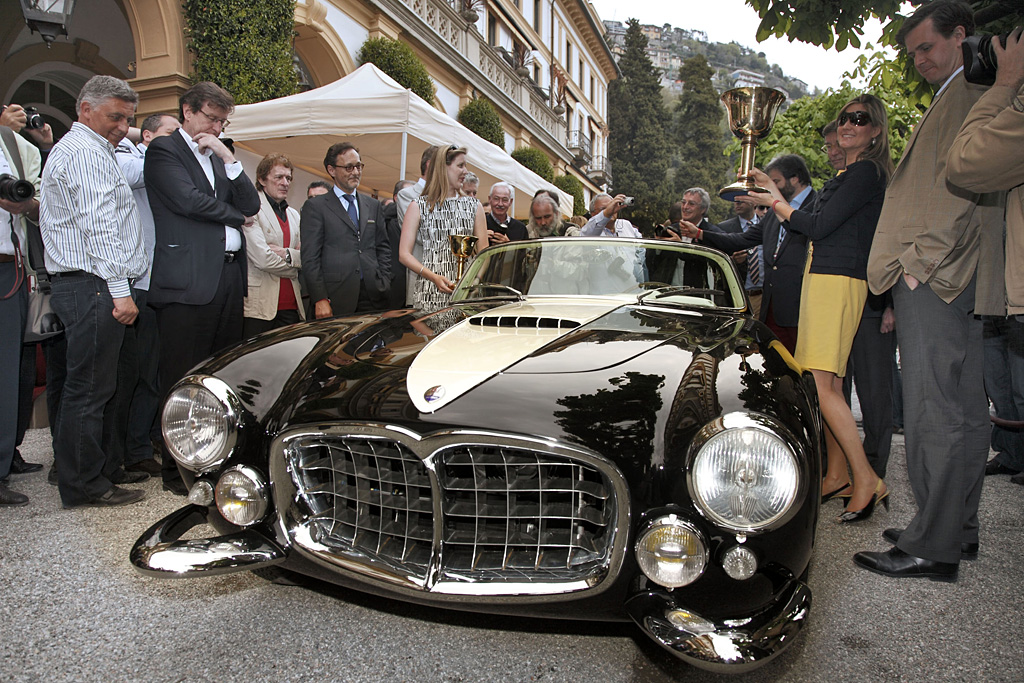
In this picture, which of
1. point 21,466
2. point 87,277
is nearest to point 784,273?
point 87,277

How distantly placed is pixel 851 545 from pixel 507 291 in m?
1.71

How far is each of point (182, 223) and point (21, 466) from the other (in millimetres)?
1594

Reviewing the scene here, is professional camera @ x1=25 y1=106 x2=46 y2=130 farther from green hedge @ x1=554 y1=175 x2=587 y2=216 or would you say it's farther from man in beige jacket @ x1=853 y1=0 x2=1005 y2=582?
green hedge @ x1=554 y1=175 x2=587 y2=216

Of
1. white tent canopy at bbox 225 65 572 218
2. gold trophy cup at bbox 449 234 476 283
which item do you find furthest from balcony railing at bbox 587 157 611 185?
gold trophy cup at bbox 449 234 476 283

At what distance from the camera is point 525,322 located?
91.0 inches

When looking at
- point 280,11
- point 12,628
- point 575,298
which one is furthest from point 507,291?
point 280,11

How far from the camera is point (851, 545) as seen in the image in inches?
104

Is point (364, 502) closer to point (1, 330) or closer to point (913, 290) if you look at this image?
point (913, 290)

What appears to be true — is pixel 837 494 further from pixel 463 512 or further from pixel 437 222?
pixel 437 222

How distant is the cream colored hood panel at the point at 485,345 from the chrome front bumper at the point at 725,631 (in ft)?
2.13

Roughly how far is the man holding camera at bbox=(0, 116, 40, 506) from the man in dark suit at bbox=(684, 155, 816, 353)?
3445 millimetres

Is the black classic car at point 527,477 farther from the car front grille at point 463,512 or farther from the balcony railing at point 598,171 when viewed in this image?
the balcony railing at point 598,171

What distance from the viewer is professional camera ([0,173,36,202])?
2.86 meters

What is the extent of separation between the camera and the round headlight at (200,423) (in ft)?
5.81
